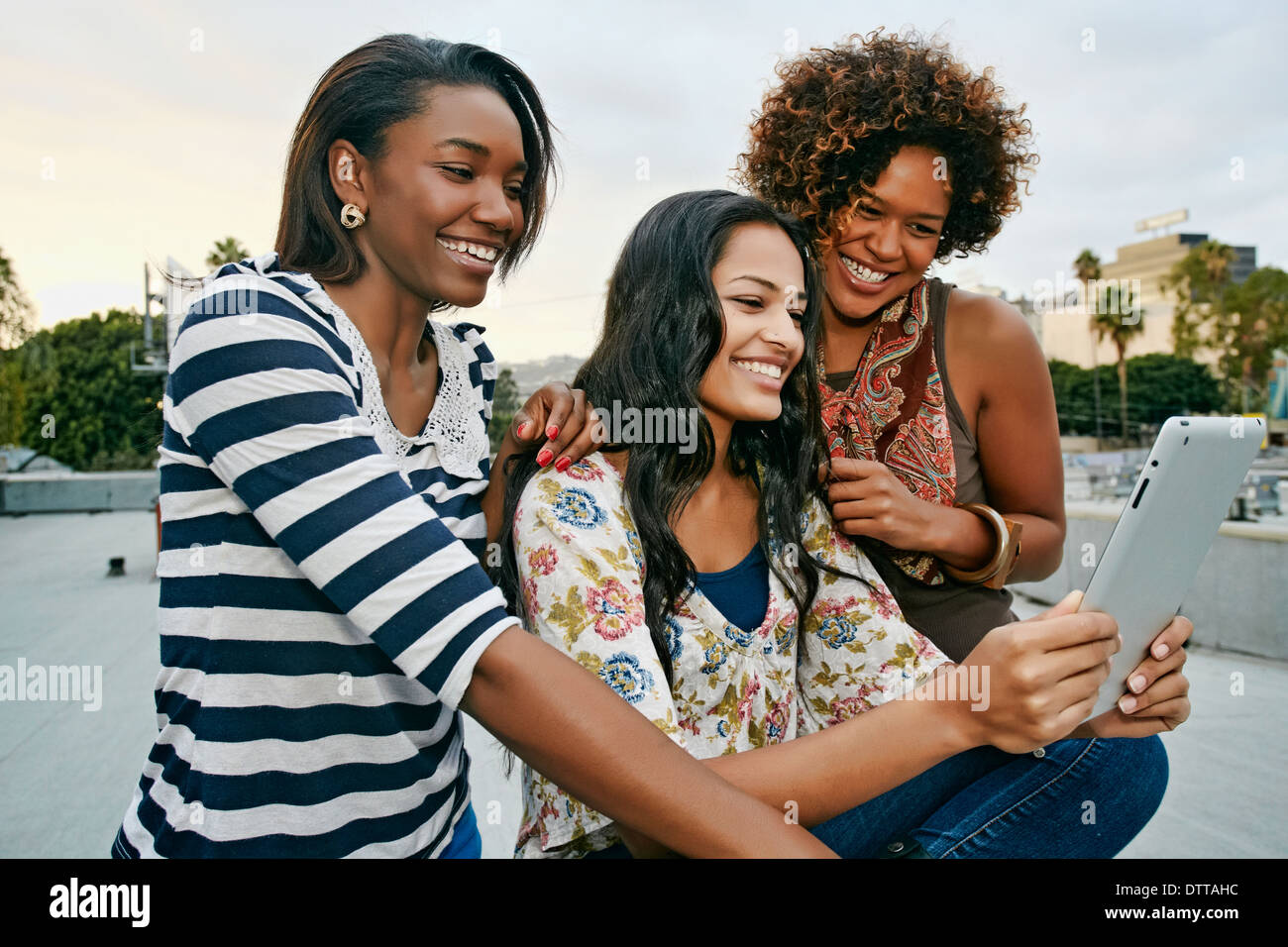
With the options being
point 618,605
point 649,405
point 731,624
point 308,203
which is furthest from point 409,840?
point 308,203

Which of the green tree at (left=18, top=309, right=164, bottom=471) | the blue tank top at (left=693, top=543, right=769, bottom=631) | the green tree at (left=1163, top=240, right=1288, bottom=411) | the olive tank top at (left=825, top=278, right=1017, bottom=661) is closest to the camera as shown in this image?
the blue tank top at (left=693, top=543, right=769, bottom=631)

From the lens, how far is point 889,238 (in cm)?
205

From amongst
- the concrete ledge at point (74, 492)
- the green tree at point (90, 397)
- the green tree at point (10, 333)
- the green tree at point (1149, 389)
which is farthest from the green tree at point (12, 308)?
the green tree at point (1149, 389)

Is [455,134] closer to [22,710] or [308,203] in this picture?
[308,203]

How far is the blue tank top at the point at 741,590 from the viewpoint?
166 centimetres

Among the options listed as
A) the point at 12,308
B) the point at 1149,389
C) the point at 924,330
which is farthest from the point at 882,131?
the point at 1149,389

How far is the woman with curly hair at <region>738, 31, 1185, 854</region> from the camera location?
196 cm

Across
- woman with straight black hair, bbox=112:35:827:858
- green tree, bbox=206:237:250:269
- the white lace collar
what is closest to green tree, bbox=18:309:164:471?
green tree, bbox=206:237:250:269

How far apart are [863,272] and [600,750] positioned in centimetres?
141

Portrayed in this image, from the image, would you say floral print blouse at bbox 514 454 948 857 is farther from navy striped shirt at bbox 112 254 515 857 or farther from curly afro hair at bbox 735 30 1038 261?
curly afro hair at bbox 735 30 1038 261

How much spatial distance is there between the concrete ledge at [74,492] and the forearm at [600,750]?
20.5 meters

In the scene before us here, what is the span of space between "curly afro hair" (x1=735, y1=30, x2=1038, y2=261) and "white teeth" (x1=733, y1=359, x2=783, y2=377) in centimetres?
49

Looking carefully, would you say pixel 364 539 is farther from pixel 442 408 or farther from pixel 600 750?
pixel 442 408

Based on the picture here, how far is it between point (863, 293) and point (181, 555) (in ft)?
5.03
